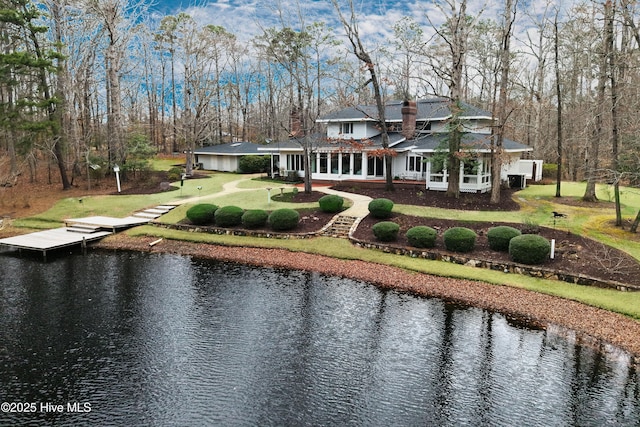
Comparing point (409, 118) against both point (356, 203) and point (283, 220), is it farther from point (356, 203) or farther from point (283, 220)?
point (283, 220)

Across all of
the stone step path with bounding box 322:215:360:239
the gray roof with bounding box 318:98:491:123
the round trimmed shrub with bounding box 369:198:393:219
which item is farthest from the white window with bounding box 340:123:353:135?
the round trimmed shrub with bounding box 369:198:393:219

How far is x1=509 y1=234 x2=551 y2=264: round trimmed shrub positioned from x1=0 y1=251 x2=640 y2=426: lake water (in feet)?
13.1

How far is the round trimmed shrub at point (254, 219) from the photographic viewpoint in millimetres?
20609

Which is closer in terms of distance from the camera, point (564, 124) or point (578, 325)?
point (578, 325)

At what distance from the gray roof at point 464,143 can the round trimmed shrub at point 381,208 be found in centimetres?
684

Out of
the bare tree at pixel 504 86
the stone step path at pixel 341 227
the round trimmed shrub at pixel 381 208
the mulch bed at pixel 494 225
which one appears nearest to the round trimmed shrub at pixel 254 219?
the mulch bed at pixel 494 225

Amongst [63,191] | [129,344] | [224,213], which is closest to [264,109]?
[63,191]

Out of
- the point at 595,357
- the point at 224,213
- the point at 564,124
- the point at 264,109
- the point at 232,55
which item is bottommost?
the point at 595,357

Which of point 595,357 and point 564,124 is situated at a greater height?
point 564,124

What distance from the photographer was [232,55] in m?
53.9

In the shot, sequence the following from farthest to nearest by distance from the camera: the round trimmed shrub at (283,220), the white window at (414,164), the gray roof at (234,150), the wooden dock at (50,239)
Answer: the gray roof at (234,150) < the white window at (414,164) < the round trimmed shrub at (283,220) < the wooden dock at (50,239)

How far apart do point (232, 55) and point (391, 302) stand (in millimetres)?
49223

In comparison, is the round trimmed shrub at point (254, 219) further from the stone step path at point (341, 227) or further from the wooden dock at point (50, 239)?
the wooden dock at point (50, 239)

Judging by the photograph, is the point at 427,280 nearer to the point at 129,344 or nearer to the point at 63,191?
the point at 129,344
